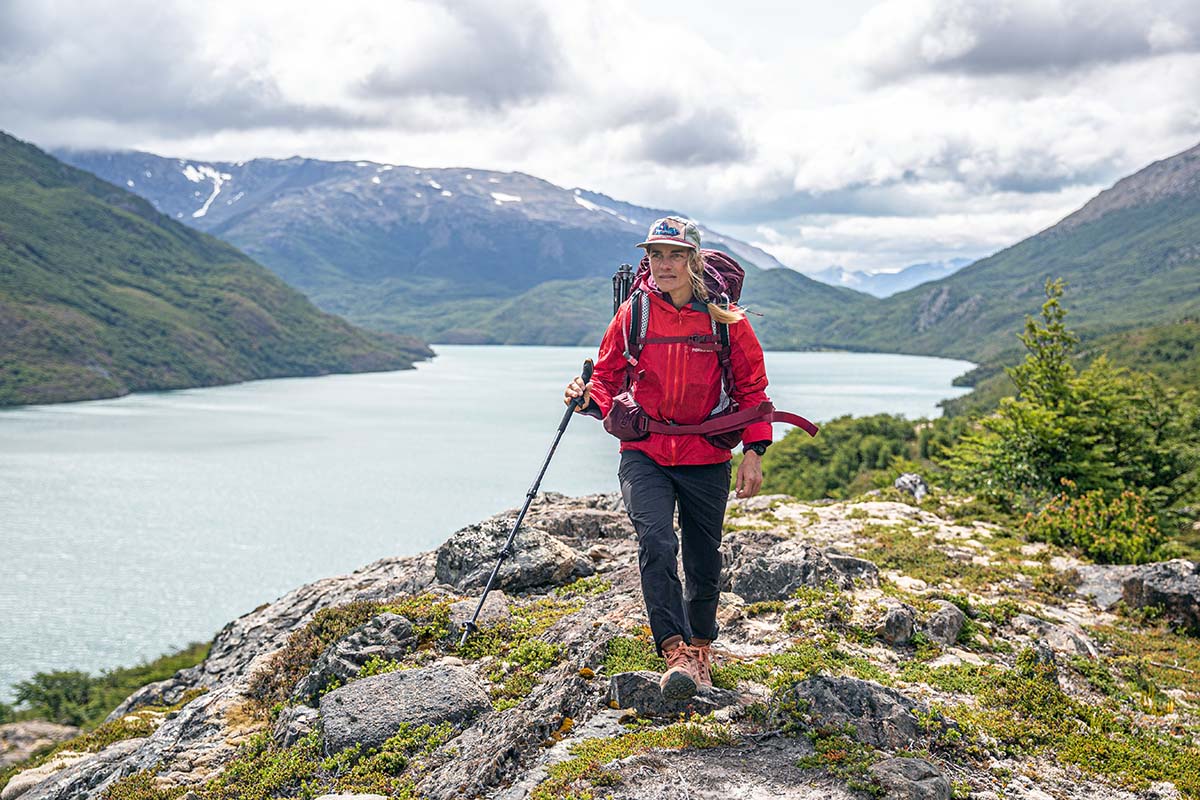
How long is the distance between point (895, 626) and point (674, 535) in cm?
305

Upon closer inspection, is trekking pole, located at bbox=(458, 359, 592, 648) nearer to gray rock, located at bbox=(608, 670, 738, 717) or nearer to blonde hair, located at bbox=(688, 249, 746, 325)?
blonde hair, located at bbox=(688, 249, 746, 325)

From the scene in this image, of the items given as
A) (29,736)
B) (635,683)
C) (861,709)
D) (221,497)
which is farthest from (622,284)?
(221,497)

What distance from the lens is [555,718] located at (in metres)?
5.68

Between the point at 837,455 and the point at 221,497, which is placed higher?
the point at 837,455

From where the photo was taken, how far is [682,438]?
588 cm

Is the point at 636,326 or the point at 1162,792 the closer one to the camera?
the point at 1162,792

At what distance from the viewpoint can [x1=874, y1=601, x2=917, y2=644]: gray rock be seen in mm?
7609

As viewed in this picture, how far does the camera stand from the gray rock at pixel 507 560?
953 centimetres

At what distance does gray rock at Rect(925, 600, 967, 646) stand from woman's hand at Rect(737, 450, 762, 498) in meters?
3.01

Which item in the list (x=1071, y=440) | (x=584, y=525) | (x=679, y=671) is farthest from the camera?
(x=1071, y=440)

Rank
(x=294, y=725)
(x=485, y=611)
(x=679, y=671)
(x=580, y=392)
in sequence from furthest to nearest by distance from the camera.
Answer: (x=485, y=611)
(x=294, y=725)
(x=580, y=392)
(x=679, y=671)

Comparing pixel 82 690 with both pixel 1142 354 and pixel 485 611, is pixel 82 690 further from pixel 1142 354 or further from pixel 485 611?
pixel 1142 354

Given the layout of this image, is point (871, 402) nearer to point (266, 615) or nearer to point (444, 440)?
point (444, 440)

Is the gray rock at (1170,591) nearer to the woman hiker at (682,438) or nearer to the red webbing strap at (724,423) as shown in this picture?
the woman hiker at (682,438)
